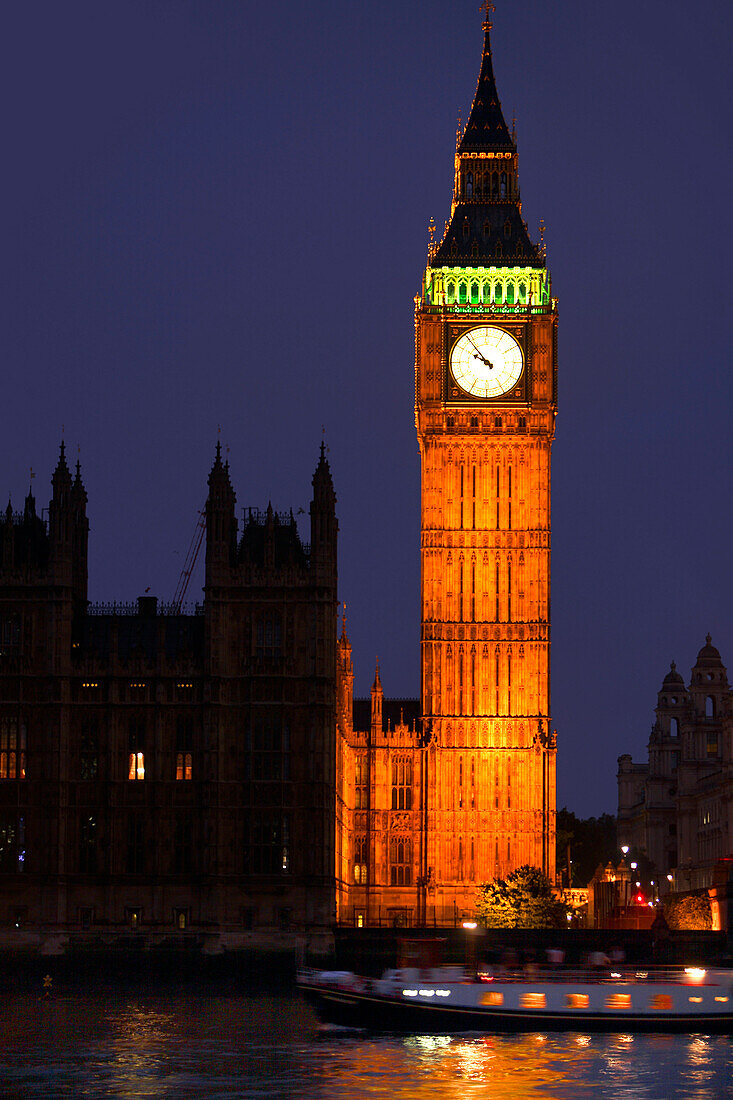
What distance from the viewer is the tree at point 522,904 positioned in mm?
139750

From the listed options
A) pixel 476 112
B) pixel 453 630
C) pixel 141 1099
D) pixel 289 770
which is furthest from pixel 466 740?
pixel 141 1099

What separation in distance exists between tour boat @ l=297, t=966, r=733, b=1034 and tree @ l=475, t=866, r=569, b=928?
192 ft

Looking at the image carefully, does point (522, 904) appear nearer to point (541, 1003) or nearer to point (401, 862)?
point (401, 862)

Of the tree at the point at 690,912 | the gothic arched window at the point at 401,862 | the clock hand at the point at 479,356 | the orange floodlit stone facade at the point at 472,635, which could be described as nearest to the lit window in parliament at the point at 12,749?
the orange floodlit stone facade at the point at 472,635

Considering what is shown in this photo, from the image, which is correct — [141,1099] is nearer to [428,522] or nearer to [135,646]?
[135,646]

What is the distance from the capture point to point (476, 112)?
176m

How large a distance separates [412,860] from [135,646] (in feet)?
148

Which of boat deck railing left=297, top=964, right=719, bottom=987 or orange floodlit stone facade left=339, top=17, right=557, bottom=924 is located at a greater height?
orange floodlit stone facade left=339, top=17, right=557, bottom=924

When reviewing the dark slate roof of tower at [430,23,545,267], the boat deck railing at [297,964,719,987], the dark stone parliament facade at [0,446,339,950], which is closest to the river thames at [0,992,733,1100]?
the boat deck railing at [297,964,719,987]

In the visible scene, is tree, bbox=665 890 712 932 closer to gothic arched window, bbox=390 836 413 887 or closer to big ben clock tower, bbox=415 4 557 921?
big ben clock tower, bbox=415 4 557 921

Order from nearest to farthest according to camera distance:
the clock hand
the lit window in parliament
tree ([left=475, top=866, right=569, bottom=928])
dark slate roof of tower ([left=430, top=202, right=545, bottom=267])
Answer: the lit window in parliament → tree ([left=475, top=866, right=569, bottom=928]) → the clock hand → dark slate roof of tower ([left=430, top=202, right=545, bottom=267])

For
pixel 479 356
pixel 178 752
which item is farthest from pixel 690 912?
pixel 479 356

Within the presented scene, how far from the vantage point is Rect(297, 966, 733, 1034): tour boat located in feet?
251

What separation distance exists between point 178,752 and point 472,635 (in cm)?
4457
